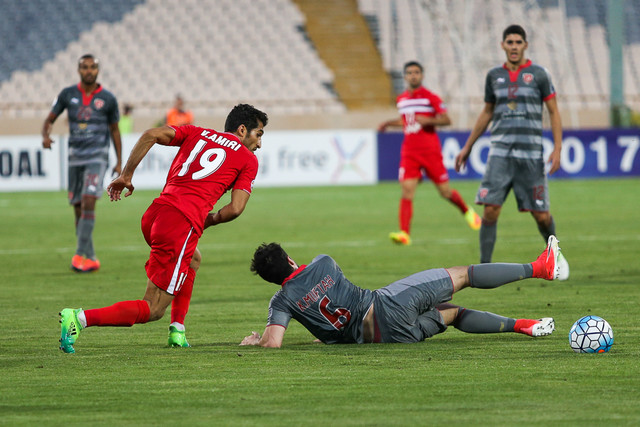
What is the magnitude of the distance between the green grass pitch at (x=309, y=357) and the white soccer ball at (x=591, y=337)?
77 millimetres

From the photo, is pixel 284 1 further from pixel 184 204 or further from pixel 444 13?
pixel 184 204

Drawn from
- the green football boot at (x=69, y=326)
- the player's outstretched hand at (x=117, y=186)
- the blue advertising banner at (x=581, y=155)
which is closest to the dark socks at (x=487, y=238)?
the player's outstretched hand at (x=117, y=186)

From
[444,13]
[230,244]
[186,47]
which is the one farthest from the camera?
[186,47]

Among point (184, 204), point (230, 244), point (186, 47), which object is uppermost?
point (186, 47)

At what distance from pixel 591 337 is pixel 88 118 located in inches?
271

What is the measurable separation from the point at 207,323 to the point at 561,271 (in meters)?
2.52

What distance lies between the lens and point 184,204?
6.28 m

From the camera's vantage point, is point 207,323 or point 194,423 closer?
point 194,423

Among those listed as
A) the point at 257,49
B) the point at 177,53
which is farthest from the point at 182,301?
the point at 257,49

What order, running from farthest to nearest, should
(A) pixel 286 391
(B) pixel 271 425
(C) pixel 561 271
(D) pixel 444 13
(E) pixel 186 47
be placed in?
(E) pixel 186 47 → (D) pixel 444 13 → (C) pixel 561 271 → (A) pixel 286 391 → (B) pixel 271 425

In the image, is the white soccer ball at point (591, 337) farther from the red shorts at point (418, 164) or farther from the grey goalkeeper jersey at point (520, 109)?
the red shorts at point (418, 164)

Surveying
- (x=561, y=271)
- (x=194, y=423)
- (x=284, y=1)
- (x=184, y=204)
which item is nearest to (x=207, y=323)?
(x=184, y=204)

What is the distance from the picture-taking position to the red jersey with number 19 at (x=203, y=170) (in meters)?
6.31

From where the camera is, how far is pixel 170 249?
6.22m
